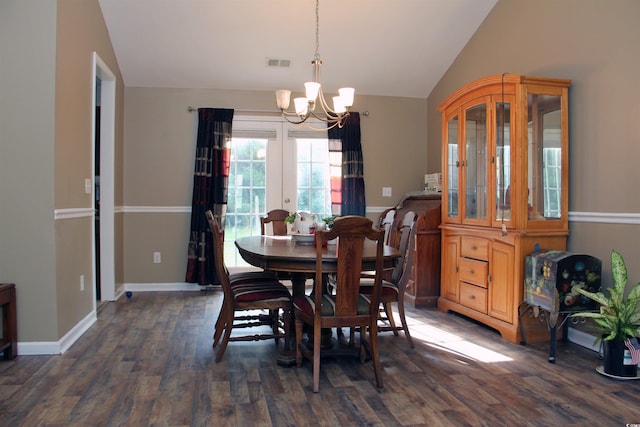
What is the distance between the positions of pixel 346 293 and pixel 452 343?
1.24 metres

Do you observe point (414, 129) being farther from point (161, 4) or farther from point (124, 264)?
point (124, 264)

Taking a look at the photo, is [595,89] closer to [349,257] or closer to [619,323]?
[619,323]

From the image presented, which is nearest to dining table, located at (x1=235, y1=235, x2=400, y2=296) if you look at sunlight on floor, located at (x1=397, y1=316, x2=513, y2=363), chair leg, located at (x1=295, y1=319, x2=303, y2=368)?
chair leg, located at (x1=295, y1=319, x2=303, y2=368)

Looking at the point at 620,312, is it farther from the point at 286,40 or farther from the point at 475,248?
the point at 286,40

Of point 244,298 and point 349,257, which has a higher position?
point 349,257

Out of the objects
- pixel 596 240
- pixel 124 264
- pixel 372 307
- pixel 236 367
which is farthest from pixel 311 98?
pixel 124 264

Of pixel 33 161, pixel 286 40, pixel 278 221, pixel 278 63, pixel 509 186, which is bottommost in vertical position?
pixel 278 221

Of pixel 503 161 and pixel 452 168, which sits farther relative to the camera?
pixel 452 168

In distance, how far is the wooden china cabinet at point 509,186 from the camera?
3463 mm

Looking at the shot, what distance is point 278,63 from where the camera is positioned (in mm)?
5004

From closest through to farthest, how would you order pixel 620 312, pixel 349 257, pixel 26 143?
pixel 349 257, pixel 620 312, pixel 26 143

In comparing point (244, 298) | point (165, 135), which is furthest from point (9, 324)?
point (165, 135)

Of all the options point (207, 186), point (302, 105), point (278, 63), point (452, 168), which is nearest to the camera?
point (302, 105)

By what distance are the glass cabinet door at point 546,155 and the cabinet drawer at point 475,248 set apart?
487 mm
